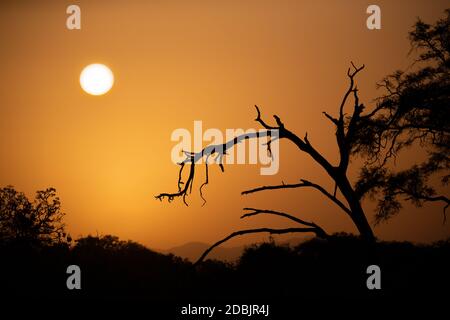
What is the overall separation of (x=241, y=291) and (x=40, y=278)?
20.0 feet

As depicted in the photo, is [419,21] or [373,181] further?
[419,21]

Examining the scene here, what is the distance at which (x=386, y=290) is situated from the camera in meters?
9.79

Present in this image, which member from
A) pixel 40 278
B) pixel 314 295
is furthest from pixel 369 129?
pixel 40 278

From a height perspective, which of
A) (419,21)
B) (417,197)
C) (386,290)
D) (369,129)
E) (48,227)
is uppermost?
(419,21)

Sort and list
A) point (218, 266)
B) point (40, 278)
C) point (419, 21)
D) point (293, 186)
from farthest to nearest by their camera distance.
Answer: point (419, 21)
point (218, 266)
point (40, 278)
point (293, 186)

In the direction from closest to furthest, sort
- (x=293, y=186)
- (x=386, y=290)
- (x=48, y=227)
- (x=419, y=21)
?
(x=293, y=186)
(x=386, y=290)
(x=419, y=21)
(x=48, y=227)

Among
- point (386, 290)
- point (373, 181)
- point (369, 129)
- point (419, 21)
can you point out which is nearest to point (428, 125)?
point (373, 181)

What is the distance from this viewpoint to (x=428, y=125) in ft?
49.8

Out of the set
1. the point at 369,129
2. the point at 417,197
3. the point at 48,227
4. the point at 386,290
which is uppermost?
the point at 369,129

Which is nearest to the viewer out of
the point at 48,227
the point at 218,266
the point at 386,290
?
the point at 386,290

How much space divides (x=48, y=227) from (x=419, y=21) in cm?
4021

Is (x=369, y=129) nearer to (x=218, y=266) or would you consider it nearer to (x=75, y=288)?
(x=218, y=266)

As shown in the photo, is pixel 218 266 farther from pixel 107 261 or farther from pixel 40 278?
pixel 40 278

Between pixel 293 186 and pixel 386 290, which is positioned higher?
pixel 293 186
